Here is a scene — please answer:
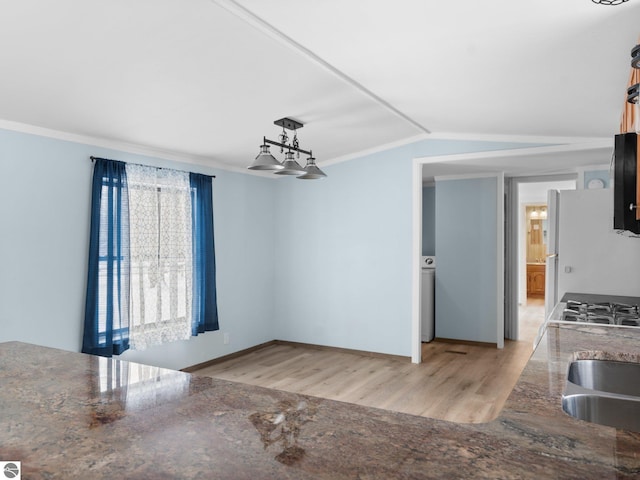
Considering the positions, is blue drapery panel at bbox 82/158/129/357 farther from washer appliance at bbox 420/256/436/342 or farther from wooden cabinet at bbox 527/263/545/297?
wooden cabinet at bbox 527/263/545/297

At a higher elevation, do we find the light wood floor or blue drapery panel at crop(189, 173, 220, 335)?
blue drapery panel at crop(189, 173, 220, 335)

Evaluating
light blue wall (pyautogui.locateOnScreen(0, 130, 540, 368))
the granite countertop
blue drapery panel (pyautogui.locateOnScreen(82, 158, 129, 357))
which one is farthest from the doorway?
the granite countertop

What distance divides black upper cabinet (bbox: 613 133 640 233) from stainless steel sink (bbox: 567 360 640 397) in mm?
560

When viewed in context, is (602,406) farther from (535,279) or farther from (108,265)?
(535,279)

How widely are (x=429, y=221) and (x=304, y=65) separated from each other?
4.80 meters

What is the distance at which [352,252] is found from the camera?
18.7 ft

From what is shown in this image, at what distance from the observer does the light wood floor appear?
399cm

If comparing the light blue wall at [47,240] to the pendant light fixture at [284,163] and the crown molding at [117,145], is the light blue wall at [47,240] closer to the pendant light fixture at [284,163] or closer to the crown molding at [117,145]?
the crown molding at [117,145]

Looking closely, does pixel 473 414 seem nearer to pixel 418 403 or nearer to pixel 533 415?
pixel 418 403

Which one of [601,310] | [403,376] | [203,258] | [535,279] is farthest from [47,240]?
[535,279]

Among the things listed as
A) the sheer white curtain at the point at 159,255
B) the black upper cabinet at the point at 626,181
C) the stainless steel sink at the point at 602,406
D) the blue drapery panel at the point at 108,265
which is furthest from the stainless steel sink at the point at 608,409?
the sheer white curtain at the point at 159,255

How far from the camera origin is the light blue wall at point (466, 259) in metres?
6.04

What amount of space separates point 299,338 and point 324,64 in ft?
13.1

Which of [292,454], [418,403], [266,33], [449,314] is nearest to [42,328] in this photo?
[266,33]
